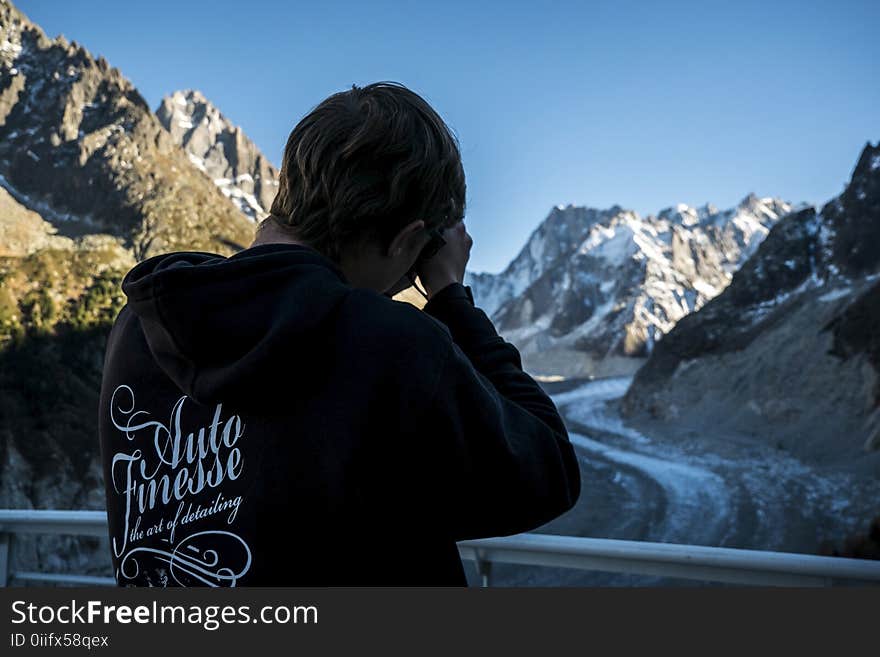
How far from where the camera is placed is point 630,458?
35.6 m

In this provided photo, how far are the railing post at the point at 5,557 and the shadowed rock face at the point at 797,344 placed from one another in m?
30.5

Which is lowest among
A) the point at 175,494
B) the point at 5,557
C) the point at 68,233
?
the point at 5,557

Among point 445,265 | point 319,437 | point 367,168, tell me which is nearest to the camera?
point 319,437

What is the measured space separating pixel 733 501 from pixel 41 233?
37.8 meters

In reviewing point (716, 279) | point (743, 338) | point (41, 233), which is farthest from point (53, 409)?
point (716, 279)

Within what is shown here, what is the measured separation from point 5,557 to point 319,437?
91.5 inches

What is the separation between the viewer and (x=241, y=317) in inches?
37.3

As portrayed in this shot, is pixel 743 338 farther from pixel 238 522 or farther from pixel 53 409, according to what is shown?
pixel 238 522

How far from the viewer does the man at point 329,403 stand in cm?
91

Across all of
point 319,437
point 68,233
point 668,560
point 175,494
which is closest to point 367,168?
point 319,437

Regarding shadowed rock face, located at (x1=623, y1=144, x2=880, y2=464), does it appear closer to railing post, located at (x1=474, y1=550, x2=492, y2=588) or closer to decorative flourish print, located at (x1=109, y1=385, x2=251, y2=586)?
railing post, located at (x1=474, y1=550, x2=492, y2=588)

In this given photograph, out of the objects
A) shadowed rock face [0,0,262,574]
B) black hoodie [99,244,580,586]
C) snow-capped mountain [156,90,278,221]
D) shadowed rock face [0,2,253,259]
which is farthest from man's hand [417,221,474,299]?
snow-capped mountain [156,90,278,221]

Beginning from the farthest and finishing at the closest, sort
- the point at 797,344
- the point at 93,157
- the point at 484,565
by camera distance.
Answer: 1. the point at 93,157
2. the point at 797,344
3. the point at 484,565

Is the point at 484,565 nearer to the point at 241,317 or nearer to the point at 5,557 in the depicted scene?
the point at 241,317
